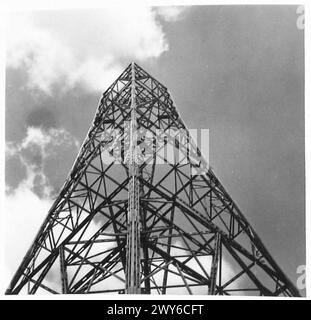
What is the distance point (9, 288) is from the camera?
1194 cm

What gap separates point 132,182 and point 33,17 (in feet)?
20.6

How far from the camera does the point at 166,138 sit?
1475cm

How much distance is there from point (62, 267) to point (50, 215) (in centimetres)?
236

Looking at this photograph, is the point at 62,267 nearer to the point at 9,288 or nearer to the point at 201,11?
the point at 9,288
